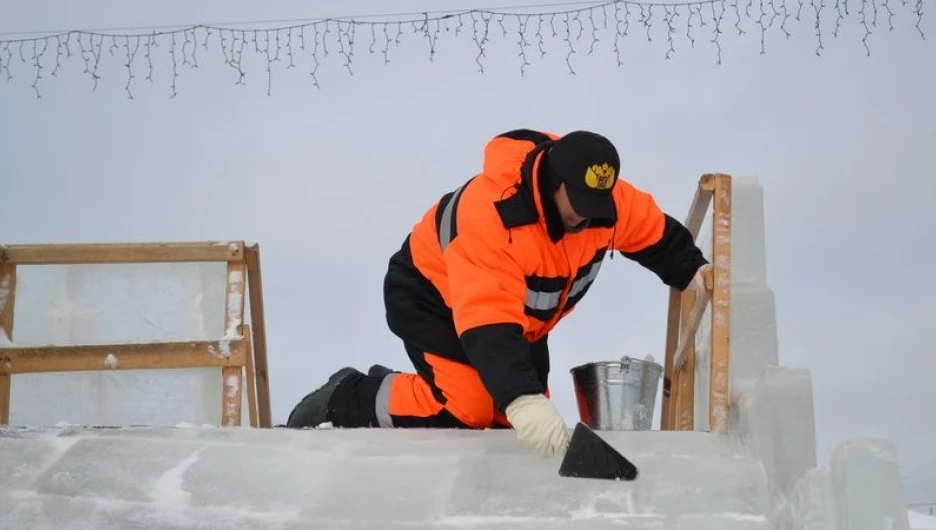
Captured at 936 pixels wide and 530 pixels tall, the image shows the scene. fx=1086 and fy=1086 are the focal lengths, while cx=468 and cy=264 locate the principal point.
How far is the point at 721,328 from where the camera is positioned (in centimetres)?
315

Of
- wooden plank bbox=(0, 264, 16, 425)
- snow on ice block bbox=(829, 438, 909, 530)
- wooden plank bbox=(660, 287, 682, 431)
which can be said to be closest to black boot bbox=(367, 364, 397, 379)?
wooden plank bbox=(660, 287, 682, 431)

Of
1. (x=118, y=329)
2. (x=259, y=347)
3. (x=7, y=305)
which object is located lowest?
(x=259, y=347)

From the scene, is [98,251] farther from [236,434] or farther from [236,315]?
[236,434]

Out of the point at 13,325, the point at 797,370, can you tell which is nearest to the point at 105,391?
the point at 13,325

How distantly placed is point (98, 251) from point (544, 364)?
5.78 ft

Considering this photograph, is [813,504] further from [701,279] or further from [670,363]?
[670,363]

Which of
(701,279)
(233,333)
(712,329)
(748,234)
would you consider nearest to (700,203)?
(748,234)

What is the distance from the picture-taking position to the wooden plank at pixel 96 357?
160 inches

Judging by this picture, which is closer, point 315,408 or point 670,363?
point 315,408

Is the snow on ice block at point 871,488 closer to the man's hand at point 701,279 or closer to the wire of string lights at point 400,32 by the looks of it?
the man's hand at point 701,279

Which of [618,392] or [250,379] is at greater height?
[250,379]

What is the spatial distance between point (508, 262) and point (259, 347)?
69.7 inches

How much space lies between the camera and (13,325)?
13.8 ft

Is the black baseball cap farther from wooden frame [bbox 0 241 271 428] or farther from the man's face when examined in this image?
wooden frame [bbox 0 241 271 428]
